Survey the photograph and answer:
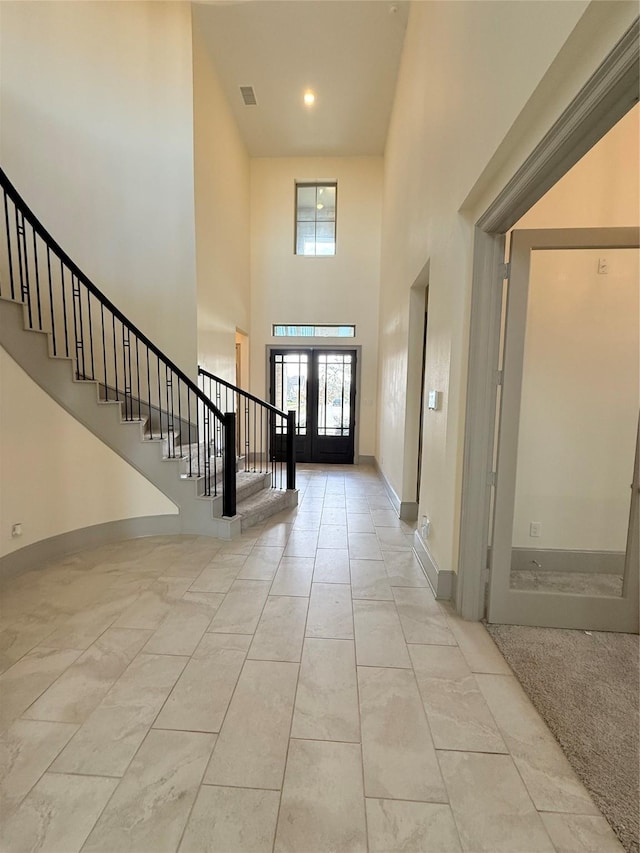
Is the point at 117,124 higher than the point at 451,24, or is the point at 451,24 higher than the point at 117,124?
the point at 117,124

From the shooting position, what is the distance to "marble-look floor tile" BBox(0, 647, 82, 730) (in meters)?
1.61

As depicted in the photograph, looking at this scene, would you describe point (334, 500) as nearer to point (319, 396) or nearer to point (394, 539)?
point (394, 539)

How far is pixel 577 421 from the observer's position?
2.72 metres

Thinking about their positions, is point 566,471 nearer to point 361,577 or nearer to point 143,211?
point 361,577

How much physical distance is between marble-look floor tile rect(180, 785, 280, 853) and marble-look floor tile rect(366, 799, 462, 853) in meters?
0.33

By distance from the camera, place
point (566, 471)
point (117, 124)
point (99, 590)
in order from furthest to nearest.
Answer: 1. point (117, 124)
2. point (566, 471)
3. point (99, 590)

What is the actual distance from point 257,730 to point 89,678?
0.91 m

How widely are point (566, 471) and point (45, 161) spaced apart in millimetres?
5921

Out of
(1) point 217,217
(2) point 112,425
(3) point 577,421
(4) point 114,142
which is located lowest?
(2) point 112,425

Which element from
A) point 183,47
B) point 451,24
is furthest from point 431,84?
point 183,47

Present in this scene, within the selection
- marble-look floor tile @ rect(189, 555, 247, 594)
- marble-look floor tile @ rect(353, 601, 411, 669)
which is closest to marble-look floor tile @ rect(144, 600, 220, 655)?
marble-look floor tile @ rect(189, 555, 247, 594)

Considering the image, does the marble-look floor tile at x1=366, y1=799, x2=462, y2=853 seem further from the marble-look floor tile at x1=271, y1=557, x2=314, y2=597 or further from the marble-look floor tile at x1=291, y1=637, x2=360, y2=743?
the marble-look floor tile at x1=271, y1=557, x2=314, y2=597

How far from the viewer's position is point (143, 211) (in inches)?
175

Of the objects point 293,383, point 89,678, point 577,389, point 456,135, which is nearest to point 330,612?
point 89,678
